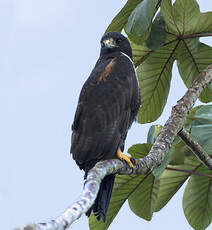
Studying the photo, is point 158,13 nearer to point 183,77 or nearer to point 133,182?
point 183,77

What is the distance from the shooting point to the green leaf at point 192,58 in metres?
3.95

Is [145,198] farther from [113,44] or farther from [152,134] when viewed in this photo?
[113,44]

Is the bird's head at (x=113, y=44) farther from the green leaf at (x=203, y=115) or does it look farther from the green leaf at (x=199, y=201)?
the green leaf at (x=199, y=201)

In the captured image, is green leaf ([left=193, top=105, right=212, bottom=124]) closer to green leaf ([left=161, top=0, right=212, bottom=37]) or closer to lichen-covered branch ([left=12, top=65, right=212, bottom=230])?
lichen-covered branch ([left=12, top=65, right=212, bottom=230])

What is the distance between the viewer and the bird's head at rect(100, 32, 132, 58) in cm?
341

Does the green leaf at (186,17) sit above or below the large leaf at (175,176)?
above

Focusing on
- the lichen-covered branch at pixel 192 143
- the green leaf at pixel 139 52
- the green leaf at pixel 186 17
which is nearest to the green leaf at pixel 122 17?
the green leaf at pixel 139 52

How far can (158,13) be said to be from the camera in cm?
386

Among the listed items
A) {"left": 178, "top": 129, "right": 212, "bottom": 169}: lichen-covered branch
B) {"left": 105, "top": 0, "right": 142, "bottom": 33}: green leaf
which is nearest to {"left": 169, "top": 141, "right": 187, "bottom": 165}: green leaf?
{"left": 178, "top": 129, "right": 212, "bottom": 169}: lichen-covered branch

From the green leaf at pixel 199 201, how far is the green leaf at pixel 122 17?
4.10 ft

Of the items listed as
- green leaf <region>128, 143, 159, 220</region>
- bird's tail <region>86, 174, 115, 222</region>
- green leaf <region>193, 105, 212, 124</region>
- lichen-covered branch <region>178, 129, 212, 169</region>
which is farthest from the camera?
green leaf <region>128, 143, 159, 220</region>

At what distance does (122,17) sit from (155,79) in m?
0.56

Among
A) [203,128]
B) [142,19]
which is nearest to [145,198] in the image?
[203,128]

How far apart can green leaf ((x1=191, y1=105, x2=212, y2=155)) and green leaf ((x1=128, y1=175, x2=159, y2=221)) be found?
1.75 ft
